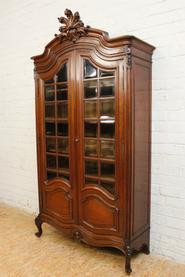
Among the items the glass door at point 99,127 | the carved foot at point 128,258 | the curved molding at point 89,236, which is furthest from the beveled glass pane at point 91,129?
the carved foot at point 128,258

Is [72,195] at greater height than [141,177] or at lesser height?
lesser

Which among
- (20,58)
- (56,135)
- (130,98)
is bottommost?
(56,135)

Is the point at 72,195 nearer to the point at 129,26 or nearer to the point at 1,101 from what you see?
the point at 129,26

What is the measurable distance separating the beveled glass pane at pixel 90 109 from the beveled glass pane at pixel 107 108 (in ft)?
0.24

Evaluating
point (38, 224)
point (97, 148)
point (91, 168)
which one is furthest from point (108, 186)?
point (38, 224)

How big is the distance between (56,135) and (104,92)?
70 centimetres

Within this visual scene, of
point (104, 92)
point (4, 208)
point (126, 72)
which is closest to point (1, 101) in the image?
point (4, 208)

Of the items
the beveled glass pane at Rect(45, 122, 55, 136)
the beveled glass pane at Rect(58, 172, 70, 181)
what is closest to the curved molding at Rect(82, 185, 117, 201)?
the beveled glass pane at Rect(58, 172, 70, 181)

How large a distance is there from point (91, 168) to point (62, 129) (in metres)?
0.50

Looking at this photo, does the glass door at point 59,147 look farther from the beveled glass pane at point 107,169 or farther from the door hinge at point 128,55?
the door hinge at point 128,55

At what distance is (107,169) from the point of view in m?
2.25

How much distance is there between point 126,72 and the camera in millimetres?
2047

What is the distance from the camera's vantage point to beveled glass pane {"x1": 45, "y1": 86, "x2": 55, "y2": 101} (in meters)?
2.58

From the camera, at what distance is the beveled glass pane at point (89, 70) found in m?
2.25
